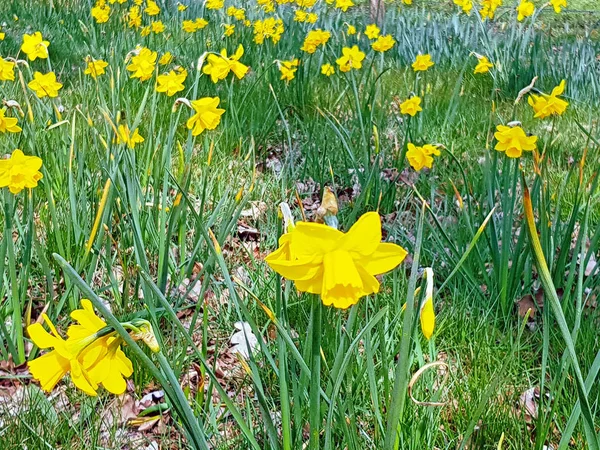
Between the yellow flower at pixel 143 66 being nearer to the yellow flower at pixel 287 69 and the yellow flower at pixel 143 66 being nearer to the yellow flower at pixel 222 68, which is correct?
the yellow flower at pixel 222 68

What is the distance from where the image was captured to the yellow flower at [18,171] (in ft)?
4.31

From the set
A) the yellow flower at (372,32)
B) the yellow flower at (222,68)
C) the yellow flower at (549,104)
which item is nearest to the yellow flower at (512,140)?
the yellow flower at (549,104)

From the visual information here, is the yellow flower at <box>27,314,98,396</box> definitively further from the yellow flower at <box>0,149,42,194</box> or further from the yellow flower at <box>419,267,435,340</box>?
the yellow flower at <box>0,149,42,194</box>

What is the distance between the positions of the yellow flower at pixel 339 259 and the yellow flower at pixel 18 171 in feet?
2.79

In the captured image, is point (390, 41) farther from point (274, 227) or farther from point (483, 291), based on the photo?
point (483, 291)

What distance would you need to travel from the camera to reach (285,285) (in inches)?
53.1

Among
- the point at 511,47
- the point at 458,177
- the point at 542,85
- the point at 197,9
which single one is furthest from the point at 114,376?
the point at 197,9

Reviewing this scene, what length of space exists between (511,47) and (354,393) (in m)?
3.52

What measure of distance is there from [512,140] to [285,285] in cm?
76

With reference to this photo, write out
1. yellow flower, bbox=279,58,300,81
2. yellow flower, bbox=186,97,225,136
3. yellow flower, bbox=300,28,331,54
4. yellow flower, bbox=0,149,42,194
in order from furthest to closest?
yellow flower, bbox=300,28,331,54 < yellow flower, bbox=279,58,300,81 < yellow flower, bbox=186,97,225,136 < yellow flower, bbox=0,149,42,194

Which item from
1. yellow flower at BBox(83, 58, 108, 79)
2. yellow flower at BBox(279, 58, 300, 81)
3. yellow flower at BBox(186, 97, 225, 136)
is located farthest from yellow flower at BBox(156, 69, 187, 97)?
yellow flower at BBox(279, 58, 300, 81)

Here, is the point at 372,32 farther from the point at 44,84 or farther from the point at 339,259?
the point at 339,259

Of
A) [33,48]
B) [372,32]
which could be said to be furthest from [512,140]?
[372,32]

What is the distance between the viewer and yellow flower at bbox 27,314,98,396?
68cm
